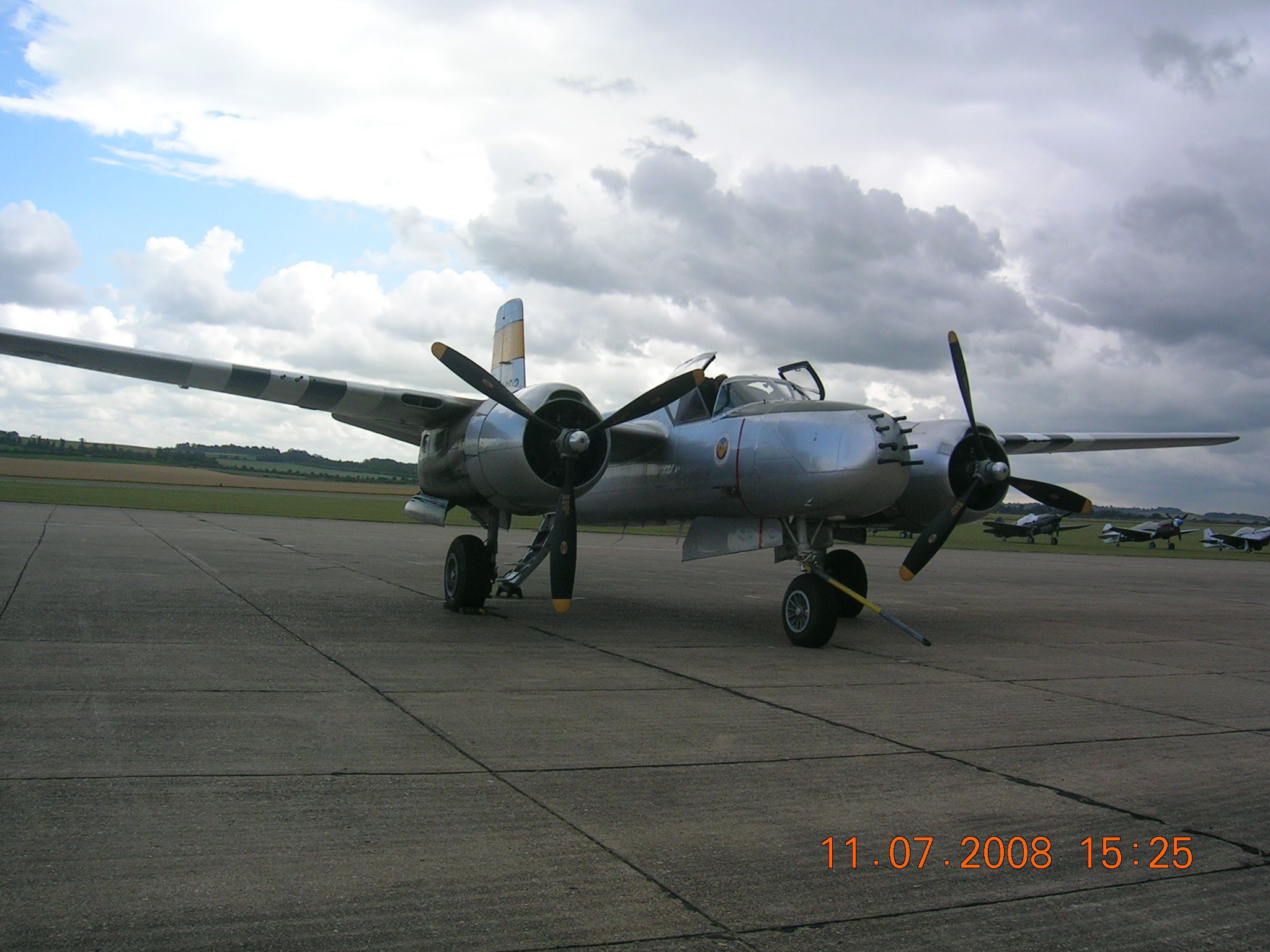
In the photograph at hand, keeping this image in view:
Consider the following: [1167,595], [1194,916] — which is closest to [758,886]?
[1194,916]

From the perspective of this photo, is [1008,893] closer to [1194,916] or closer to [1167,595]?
[1194,916]

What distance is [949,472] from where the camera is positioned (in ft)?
41.7

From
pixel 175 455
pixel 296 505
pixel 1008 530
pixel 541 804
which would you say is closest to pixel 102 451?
pixel 175 455

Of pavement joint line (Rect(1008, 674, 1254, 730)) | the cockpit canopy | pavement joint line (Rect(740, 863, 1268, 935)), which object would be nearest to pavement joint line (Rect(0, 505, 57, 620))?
the cockpit canopy

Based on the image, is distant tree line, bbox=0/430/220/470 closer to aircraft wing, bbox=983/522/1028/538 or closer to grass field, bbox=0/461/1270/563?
grass field, bbox=0/461/1270/563

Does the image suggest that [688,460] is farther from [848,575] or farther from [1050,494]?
[1050,494]

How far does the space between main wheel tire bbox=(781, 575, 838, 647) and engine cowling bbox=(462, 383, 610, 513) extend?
292 cm

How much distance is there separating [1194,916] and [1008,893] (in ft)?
2.34

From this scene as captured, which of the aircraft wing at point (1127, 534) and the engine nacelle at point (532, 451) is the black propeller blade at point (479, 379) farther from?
the aircraft wing at point (1127, 534)

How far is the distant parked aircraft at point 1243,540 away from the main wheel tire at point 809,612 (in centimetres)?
6258

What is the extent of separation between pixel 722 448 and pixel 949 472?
307 cm

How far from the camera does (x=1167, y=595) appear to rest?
22688mm

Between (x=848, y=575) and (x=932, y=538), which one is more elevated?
(x=932, y=538)

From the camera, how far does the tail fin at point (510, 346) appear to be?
17.4 m
